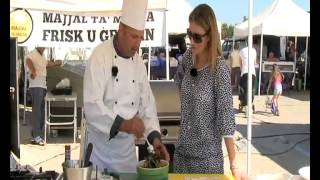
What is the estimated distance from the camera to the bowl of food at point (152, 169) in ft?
5.85

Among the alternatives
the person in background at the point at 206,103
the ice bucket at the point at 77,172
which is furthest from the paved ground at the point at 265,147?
the ice bucket at the point at 77,172

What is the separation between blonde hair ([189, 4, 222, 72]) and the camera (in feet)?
7.06

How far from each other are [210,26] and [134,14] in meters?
0.36

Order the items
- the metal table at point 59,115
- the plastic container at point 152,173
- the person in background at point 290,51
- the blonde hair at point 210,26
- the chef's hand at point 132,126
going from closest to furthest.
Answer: the plastic container at point 152,173, the chef's hand at point 132,126, the blonde hair at point 210,26, the metal table at point 59,115, the person in background at point 290,51

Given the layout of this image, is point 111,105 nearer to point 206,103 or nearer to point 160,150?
point 160,150

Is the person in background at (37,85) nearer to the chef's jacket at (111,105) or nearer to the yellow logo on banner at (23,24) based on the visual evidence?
the yellow logo on banner at (23,24)

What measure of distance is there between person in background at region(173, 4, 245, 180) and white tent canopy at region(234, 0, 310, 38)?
11.7m

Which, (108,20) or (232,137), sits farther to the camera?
(108,20)

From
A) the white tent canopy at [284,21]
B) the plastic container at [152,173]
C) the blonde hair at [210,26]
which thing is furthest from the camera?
the white tent canopy at [284,21]

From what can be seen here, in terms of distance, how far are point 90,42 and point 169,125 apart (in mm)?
3860

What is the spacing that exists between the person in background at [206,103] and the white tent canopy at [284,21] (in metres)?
11.7
